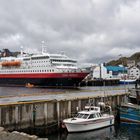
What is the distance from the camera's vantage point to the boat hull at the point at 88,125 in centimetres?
2306

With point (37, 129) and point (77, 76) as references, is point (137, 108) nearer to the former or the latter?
point (37, 129)

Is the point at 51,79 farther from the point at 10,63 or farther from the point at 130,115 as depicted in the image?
the point at 130,115

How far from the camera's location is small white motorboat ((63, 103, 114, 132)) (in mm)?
23062

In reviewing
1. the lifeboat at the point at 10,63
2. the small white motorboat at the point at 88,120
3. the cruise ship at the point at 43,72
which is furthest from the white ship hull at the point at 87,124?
the lifeboat at the point at 10,63

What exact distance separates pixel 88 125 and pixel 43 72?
58.0 meters

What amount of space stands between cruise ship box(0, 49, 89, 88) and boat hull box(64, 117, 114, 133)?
50.1 meters

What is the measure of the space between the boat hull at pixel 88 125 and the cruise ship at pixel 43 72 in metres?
50.1

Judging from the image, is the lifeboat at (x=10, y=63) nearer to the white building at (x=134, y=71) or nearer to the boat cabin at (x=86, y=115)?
the boat cabin at (x=86, y=115)

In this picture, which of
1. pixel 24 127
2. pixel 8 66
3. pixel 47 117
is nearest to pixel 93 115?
pixel 47 117

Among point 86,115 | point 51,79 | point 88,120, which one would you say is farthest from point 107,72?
point 88,120

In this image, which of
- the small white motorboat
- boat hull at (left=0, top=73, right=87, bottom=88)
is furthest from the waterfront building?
the small white motorboat

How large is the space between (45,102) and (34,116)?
1.66 metres

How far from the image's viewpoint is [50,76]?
78.4 meters

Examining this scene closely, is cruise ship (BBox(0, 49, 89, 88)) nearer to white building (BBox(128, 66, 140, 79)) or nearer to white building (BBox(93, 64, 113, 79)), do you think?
white building (BBox(93, 64, 113, 79))
